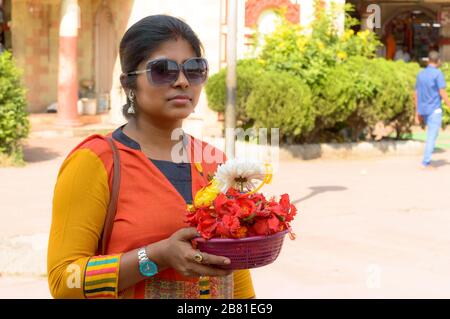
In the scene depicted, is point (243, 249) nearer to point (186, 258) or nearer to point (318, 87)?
point (186, 258)

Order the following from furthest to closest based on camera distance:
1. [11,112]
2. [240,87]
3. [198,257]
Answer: [240,87] < [11,112] < [198,257]

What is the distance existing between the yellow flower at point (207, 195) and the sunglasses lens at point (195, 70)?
1.00ft

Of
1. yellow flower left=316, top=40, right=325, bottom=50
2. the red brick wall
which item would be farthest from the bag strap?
the red brick wall

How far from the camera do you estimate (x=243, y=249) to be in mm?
2271

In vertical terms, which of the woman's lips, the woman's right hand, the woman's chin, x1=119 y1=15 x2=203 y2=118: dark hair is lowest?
the woman's right hand

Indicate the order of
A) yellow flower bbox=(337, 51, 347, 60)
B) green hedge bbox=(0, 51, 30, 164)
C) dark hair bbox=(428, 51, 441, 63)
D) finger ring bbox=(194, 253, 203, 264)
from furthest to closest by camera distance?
yellow flower bbox=(337, 51, 347, 60)
dark hair bbox=(428, 51, 441, 63)
green hedge bbox=(0, 51, 30, 164)
finger ring bbox=(194, 253, 203, 264)

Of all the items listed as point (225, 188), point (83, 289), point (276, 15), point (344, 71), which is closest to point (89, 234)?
point (83, 289)

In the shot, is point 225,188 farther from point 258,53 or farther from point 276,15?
point 276,15

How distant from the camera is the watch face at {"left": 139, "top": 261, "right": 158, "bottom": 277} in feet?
7.52

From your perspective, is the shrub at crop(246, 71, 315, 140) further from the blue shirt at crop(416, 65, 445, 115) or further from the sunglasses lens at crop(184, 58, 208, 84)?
the sunglasses lens at crop(184, 58, 208, 84)

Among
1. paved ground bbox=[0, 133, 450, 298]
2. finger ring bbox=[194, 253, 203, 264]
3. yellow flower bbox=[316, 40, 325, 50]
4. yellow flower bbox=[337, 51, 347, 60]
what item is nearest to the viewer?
finger ring bbox=[194, 253, 203, 264]

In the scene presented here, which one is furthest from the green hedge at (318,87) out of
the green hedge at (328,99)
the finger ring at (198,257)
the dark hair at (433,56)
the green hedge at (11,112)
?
the finger ring at (198,257)

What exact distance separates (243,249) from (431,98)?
1076cm

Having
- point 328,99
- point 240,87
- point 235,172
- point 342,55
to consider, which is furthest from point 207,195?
point 342,55
